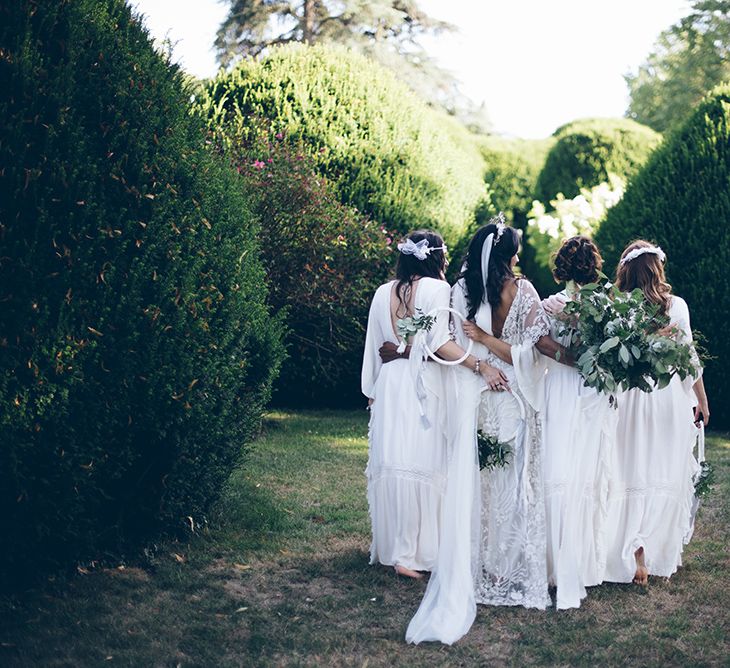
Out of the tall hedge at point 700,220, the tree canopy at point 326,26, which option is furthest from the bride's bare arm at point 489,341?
the tree canopy at point 326,26

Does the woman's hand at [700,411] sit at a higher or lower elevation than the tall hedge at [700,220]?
lower

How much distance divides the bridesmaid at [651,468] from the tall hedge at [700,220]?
18.7 ft

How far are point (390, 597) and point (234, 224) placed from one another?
2.65 meters

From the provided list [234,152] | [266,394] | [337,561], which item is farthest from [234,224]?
[234,152]

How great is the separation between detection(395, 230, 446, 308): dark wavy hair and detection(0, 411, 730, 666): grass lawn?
183 cm

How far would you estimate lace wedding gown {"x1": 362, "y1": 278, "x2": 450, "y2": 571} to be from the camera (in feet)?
19.5

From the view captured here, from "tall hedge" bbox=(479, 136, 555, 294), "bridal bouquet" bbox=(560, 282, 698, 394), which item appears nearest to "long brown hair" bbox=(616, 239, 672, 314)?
"bridal bouquet" bbox=(560, 282, 698, 394)

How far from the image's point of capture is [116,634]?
4.90 m

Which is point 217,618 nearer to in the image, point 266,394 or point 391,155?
point 266,394

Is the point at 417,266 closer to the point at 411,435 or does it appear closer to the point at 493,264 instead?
the point at 493,264

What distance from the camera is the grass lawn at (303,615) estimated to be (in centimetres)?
470

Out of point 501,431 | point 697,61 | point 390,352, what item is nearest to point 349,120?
point 390,352

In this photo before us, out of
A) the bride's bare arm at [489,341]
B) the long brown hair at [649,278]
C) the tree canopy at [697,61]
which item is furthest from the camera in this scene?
the tree canopy at [697,61]

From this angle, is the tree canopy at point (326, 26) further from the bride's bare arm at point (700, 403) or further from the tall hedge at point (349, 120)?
the bride's bare arm at point (700, 403)
